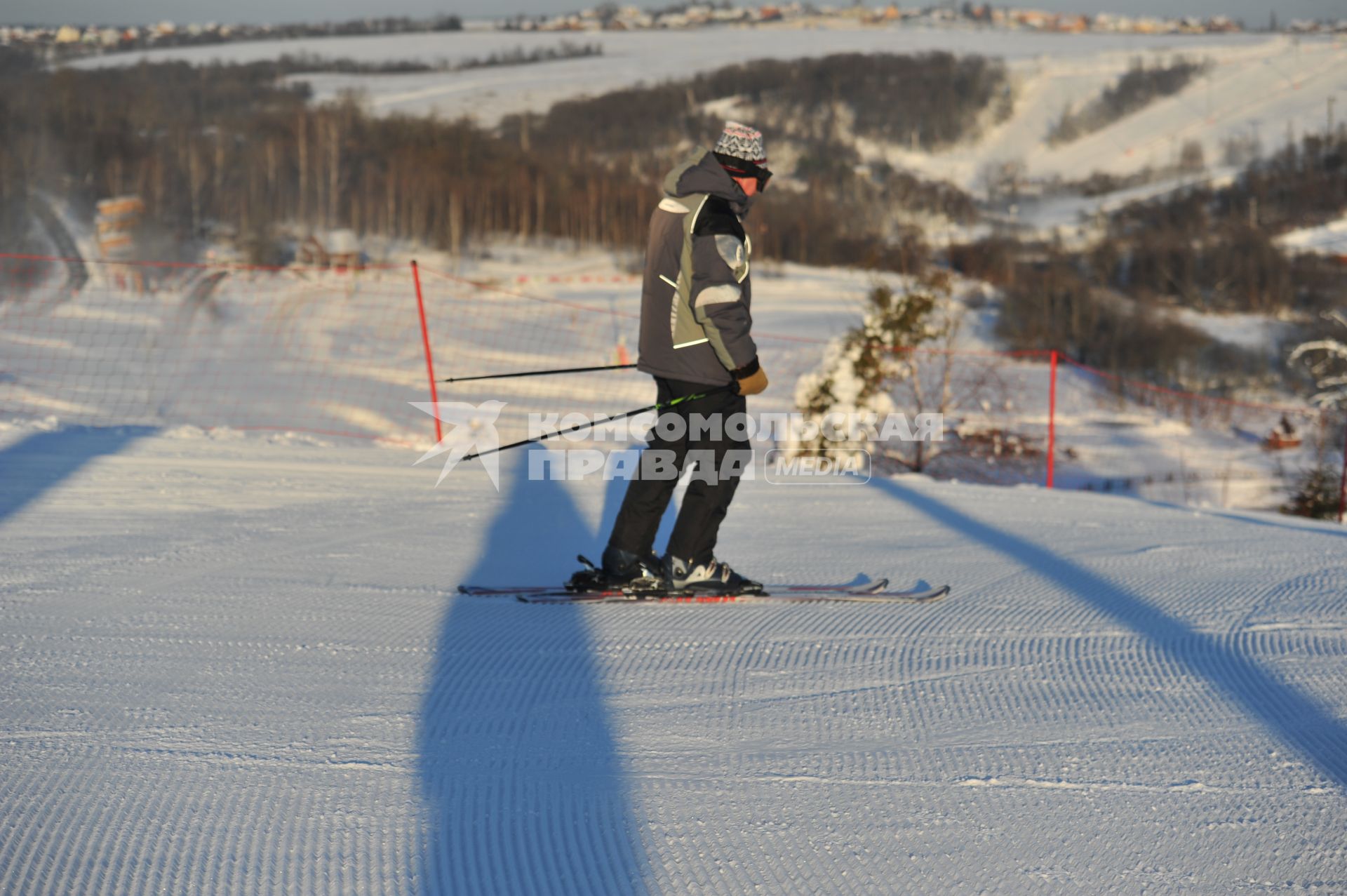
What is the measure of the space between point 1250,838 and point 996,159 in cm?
6725

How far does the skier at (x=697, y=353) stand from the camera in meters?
3.21

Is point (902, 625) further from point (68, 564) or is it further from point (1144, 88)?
point (1144, 88)

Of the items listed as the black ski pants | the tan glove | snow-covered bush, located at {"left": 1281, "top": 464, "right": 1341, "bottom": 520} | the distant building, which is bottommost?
snow-covered bush, located at {"left": 1281, "top": 464, "right": 1341, "bottom": 520}

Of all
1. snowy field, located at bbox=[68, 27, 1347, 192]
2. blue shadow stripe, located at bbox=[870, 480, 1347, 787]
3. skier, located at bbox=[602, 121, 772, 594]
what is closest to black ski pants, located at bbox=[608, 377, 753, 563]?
skier, located at bbox=[602, 121, 772, 594]

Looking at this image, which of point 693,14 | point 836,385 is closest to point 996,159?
point 693,14

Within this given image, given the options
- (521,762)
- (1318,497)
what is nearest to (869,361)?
(1318,497)

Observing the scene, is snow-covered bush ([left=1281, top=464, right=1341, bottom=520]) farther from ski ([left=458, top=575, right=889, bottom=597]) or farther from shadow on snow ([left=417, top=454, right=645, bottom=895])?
shadow on snow ([left=417, top=454, right=645, bottom=895])

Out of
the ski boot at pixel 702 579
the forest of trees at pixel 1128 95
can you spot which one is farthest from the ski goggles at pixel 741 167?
the forest of trees at pixel 1128 95

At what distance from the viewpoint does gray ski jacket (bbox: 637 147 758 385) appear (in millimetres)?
3189

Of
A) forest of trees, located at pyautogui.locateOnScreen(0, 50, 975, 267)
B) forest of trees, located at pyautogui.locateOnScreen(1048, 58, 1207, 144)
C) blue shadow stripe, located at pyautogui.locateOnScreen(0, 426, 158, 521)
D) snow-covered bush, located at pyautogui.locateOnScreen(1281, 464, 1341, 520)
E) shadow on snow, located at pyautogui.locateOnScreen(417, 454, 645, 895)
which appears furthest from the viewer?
forest of trees, located at pyautogui.locateOnScreen(1048, 58, 1207, 144)

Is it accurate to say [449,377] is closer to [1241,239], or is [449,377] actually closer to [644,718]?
[644,718]

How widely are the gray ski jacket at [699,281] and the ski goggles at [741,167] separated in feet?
0.15

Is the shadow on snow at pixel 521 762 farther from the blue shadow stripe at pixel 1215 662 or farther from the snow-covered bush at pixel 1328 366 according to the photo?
the snow-covered bush at pixel 1328 366

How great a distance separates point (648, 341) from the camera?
3.42m
